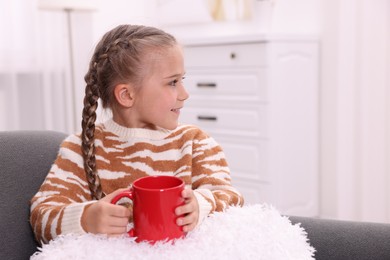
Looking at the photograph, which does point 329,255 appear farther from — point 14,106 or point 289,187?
point 14,106

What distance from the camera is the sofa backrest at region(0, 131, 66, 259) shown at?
103 cm

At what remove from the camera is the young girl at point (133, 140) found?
3.53 ft

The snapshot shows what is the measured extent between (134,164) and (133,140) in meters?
0.05

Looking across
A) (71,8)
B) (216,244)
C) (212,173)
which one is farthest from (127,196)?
(71,8)

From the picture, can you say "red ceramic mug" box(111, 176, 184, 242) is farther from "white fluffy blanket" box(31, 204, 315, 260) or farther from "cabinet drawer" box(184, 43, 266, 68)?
"cabinet drawer" box(184, 43, 266, 68)

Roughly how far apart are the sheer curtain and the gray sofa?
1.70 m

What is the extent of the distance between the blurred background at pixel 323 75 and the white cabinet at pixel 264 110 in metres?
0.08

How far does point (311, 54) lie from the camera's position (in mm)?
2686

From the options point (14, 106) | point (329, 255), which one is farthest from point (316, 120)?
point (329, 255)

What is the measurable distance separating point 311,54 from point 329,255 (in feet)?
5.92

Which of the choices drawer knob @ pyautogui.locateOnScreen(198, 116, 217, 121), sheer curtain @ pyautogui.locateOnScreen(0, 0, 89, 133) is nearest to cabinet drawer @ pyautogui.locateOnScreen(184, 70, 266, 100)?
drawer knob @ pyautogui.locateOnScreen(198, 116, 217, 121)

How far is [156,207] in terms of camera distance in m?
0.81

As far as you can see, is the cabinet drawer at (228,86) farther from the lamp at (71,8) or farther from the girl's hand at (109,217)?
the girl's hand at (109,217)

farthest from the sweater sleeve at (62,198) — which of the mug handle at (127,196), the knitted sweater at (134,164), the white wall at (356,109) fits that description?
the white wall at (356,109)
